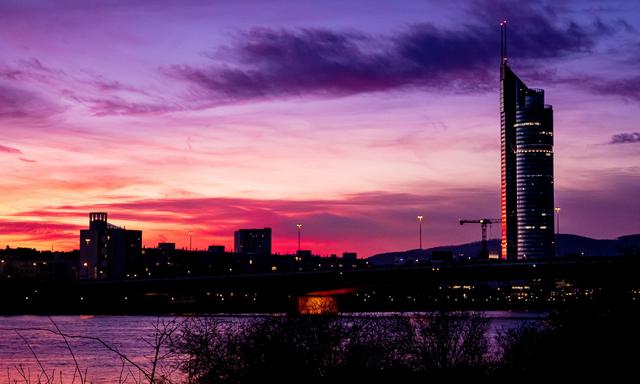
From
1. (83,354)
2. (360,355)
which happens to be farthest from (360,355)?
(83,354)

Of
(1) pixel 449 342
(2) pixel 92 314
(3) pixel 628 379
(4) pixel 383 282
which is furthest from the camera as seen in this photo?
(2) pixel 92 314

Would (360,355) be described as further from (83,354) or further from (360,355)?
(83,354)

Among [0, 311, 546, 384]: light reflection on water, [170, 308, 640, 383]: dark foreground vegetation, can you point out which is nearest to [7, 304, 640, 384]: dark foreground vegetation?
[170, 308, 640, 383]: dark foreground vegetation

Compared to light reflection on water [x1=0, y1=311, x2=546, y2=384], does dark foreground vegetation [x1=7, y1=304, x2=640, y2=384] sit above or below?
above

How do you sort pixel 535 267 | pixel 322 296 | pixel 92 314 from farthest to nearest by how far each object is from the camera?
pixel 92 314
pixel 322 296
pixel 535 267

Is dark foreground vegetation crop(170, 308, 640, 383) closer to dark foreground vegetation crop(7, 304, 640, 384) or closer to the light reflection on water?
dark foreground vegetation crop(7, 304, 640, 384)

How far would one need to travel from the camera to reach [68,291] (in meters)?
178

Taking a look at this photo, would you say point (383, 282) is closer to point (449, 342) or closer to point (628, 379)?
point (449, 342)

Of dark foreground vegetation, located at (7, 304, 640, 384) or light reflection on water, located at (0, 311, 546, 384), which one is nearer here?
dark foreground vegetation, located at (7, 304, 640, 384)

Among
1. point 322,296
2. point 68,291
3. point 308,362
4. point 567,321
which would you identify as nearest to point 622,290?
point 567,321

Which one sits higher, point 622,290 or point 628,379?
point 622,290

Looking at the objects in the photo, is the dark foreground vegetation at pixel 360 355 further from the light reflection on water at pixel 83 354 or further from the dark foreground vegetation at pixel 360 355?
the light reflection on water at pixel 83 354

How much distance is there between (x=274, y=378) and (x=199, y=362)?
3667 mm

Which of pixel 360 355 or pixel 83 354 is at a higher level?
pixel 360 355
